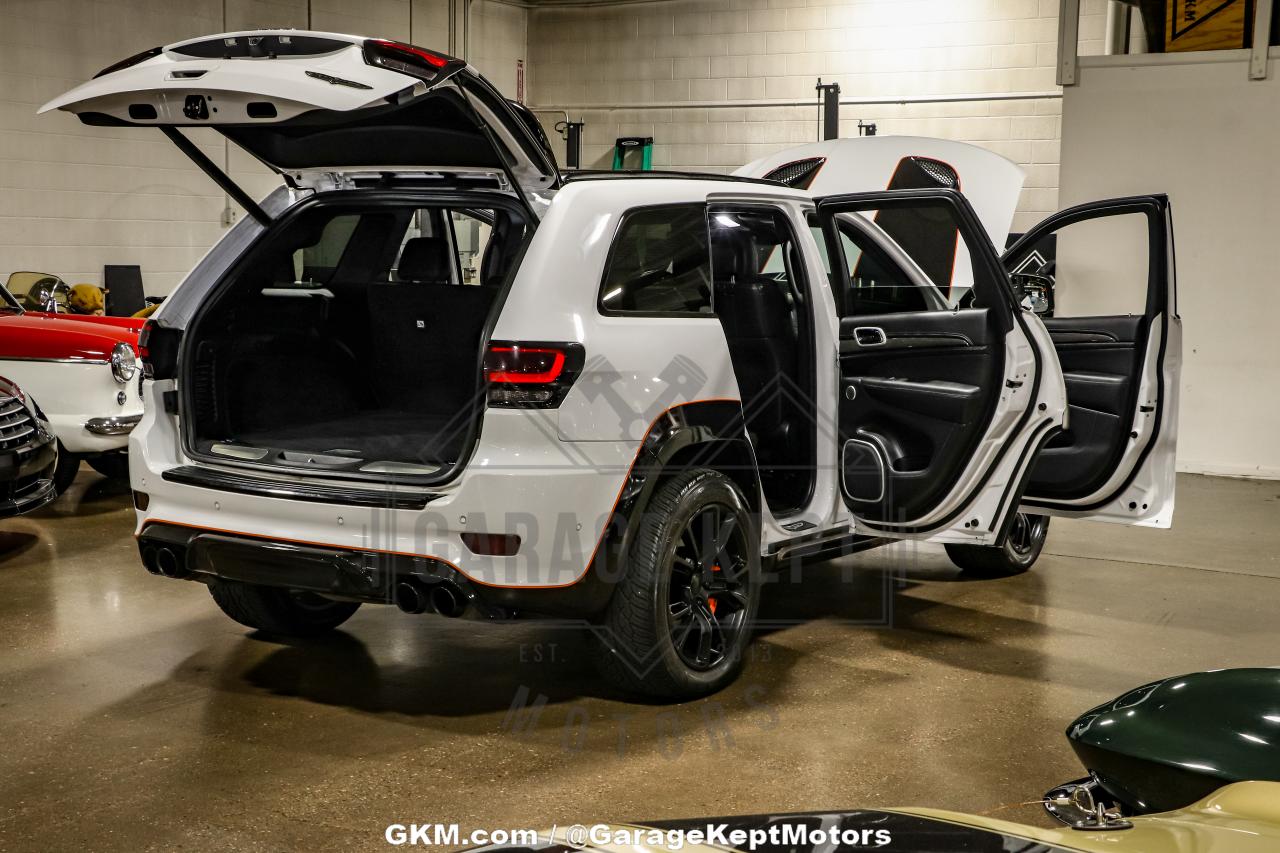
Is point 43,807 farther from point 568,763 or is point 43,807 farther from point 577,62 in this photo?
point 577,62

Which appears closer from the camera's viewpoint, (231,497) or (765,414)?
(231,497)

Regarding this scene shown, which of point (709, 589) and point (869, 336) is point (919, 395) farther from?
point (709, 589)

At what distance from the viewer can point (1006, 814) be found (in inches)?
125

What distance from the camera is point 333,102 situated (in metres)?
3.33

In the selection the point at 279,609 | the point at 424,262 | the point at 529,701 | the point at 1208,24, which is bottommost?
the point at 529,701

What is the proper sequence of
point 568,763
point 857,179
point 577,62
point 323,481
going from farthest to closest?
1. point 577,62
2. point 857,179
3. point 323,481
4. point 568,763

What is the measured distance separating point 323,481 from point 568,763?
1.09 metres

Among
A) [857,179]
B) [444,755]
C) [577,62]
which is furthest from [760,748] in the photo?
[577,62]

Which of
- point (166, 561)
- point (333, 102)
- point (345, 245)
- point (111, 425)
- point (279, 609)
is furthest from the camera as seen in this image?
point (111, 425)

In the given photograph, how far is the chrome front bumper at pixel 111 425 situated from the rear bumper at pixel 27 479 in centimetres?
71

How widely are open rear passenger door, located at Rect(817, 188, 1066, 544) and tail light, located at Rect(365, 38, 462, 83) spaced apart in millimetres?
1630

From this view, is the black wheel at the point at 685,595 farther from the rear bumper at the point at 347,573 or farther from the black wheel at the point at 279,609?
the black wheel at the point at 279,609

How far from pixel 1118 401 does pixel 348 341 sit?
9.21 ft

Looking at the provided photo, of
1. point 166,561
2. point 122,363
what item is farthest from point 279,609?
point 122,363
